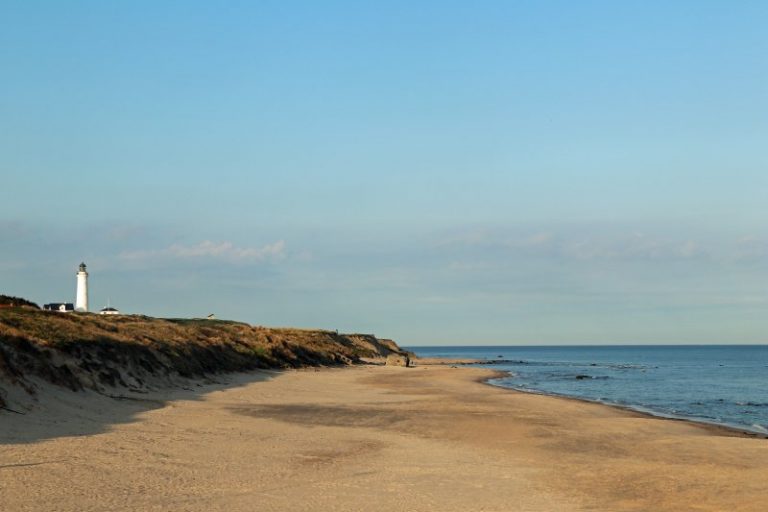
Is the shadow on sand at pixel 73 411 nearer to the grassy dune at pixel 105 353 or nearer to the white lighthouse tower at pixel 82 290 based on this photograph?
the grassy dune at pixel 105 353

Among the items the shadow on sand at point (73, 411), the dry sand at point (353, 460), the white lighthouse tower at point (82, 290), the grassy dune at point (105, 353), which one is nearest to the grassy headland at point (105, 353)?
the grassy dune at point (105, 353)

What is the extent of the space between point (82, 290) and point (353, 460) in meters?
70.1

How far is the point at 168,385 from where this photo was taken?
3609cm

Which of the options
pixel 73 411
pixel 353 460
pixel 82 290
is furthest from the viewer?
pixel 82 290

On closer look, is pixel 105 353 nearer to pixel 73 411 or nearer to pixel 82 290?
pixel 73 411

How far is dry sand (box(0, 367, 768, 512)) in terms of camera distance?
1329cm

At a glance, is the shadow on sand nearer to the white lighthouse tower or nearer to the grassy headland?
the grassy headland

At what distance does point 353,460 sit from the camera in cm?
1798

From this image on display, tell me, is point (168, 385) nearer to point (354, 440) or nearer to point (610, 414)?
point (354, 440)

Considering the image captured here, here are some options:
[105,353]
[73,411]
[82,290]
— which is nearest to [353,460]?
[73,411]

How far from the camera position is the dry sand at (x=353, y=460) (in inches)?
523

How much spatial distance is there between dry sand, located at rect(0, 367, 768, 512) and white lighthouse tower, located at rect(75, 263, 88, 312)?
54639 mm

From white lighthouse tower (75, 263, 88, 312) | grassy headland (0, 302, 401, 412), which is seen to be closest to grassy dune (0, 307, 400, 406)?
grassy headland (0, 302, 401, 412)

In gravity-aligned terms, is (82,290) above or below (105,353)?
above
